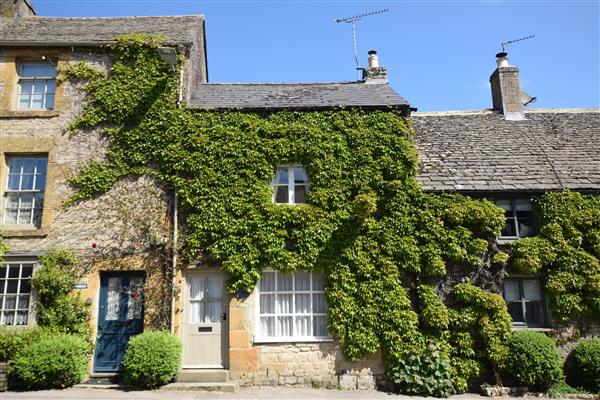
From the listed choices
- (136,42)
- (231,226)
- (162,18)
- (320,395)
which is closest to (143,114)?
(136,42)

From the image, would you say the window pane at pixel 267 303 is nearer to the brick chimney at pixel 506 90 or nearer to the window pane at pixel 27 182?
the window pane at pixel 27 182

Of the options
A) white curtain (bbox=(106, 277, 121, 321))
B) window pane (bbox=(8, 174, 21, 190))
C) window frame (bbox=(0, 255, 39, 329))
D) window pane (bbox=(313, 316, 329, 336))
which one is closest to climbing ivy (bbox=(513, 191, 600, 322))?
window pane (bbox=(313, 316, 329, 336))

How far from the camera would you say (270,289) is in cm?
1162

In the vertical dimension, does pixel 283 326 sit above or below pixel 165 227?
below

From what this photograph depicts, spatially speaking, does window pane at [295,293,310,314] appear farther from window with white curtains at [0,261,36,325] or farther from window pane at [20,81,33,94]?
window pane at [20,81,33,94]

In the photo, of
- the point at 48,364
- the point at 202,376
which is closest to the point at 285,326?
the point at 202,376

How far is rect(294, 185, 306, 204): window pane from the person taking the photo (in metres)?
12.3

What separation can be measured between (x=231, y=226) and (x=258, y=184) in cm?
134

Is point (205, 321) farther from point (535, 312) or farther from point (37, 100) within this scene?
point (535, 312)

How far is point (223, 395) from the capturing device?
32.1 ft

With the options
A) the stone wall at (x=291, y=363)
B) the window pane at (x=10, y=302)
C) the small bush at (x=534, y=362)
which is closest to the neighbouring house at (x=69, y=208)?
the window pane at (x=10, y=302)

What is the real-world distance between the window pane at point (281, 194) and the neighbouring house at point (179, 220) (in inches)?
1.1

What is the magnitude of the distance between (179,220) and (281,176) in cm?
298

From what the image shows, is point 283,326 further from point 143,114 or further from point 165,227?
point 143,114
